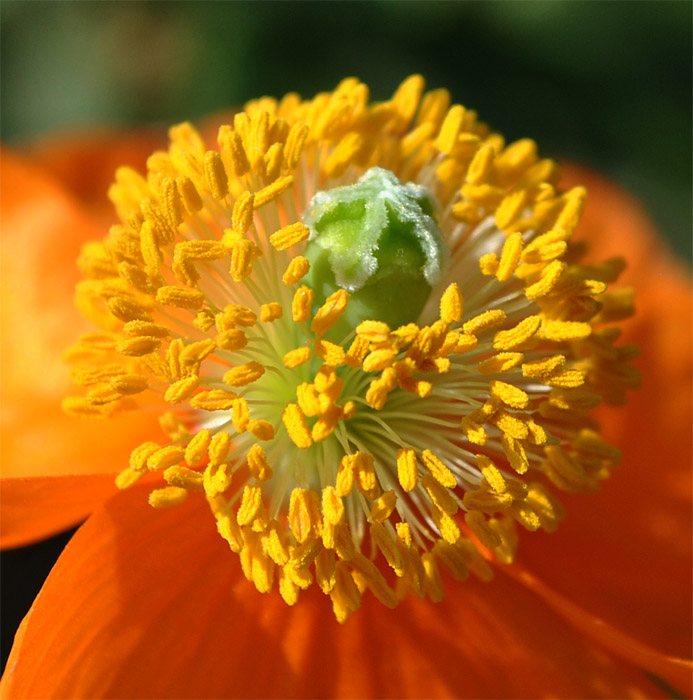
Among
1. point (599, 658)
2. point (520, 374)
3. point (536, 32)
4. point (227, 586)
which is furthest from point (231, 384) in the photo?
point (536, 32)

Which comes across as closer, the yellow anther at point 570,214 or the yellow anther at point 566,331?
the yellow anther at point 566,331

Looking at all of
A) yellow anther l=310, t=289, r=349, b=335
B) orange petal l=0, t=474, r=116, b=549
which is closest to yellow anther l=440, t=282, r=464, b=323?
yellow anther l=310, t=289, r=349, b=335

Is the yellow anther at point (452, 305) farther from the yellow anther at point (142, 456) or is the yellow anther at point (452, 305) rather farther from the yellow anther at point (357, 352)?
the yellow anther at point (142, 456)

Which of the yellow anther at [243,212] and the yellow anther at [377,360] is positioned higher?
the yellow anther at [243,212]

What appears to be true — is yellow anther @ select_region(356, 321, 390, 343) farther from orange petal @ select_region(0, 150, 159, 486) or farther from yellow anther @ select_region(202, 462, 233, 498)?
orange petal @ select_region(0, 150, 159, 486)

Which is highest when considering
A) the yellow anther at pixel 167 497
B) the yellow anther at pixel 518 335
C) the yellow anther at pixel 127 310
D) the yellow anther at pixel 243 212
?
the yellow anther at pixel 243 212

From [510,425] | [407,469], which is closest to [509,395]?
[510,425]

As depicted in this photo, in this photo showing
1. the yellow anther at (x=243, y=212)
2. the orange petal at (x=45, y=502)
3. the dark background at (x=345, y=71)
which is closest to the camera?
the orange petal at (x=45, y=502)

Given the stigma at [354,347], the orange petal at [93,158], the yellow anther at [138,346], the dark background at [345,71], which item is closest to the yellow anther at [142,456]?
the stigma at [354,347]
